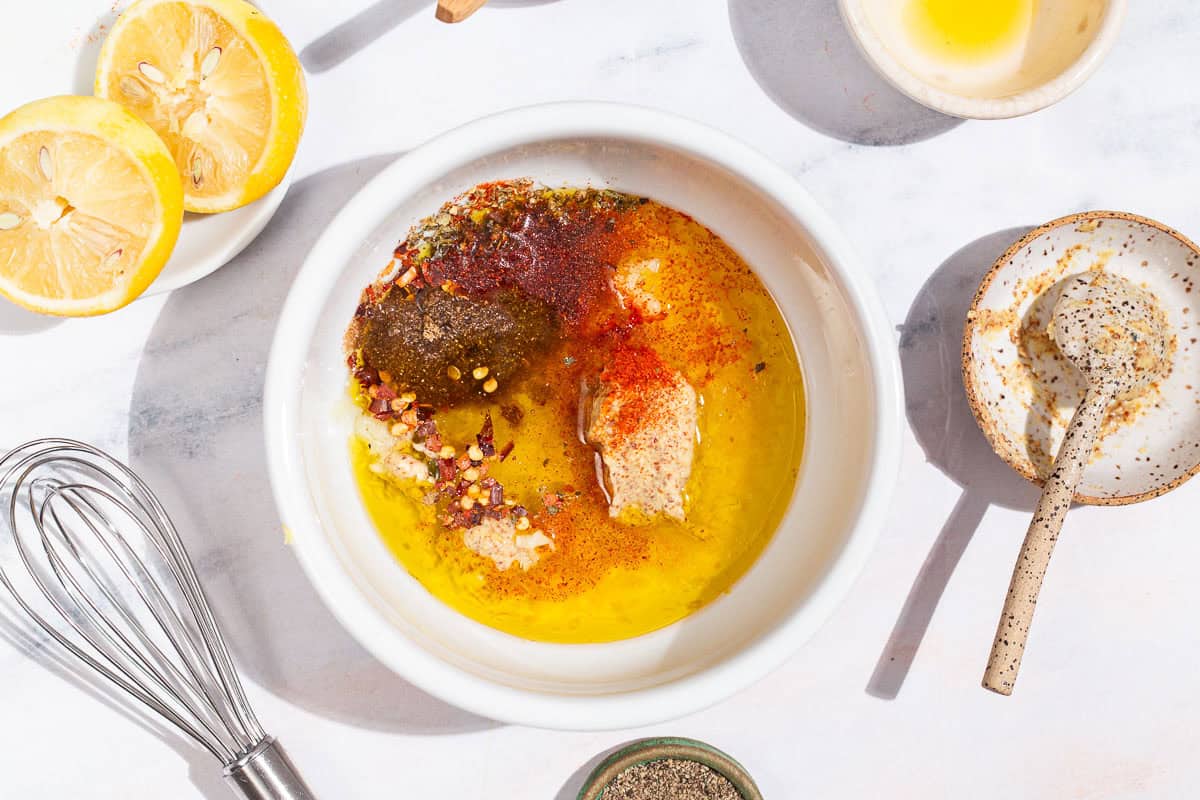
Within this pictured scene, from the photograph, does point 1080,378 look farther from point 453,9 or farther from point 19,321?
point 19,321

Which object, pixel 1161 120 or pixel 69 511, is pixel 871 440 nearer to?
pixel 1161 120

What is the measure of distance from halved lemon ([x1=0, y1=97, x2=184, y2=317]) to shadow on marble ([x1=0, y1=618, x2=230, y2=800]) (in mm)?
452

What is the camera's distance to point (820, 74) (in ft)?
3.80

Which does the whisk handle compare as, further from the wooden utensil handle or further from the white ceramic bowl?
the wooden utensil handle

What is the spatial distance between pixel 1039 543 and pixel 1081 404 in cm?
19

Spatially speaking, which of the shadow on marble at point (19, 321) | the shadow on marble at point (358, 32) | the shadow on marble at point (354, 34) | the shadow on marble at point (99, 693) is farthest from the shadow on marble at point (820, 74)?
the shadow on marble at point (99, 693)

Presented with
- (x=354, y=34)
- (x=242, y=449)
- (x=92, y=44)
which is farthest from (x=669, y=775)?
(x=92, y=44)

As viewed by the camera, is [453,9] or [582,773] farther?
[582,773]

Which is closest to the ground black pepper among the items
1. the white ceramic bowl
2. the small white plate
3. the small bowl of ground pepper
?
the small bowl of ground pepper

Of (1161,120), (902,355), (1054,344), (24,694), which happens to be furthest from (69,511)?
(1161,120)

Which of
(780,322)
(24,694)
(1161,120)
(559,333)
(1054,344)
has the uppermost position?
(24,694)

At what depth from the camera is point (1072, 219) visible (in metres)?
1.10

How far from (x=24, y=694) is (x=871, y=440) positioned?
1135 mm

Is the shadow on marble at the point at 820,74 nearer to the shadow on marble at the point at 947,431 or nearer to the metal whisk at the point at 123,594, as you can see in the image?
the shadow on marble at the point at 947,431
